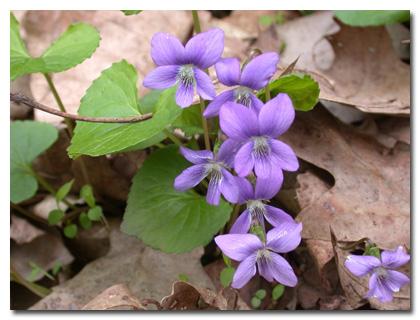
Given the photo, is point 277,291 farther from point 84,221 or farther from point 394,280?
point 84,221

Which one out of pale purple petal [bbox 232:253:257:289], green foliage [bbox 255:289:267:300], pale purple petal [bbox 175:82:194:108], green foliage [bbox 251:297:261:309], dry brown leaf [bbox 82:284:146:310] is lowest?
green foliage [bbox 251:297:261:309]

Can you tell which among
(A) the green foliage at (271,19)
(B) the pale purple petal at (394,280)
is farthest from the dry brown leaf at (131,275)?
(A) the green foliage at (271,19)

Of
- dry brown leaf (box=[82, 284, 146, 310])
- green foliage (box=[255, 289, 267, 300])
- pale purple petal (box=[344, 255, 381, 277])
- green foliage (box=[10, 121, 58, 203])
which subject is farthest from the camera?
green foliage (box=[10, 121, 58, 203])

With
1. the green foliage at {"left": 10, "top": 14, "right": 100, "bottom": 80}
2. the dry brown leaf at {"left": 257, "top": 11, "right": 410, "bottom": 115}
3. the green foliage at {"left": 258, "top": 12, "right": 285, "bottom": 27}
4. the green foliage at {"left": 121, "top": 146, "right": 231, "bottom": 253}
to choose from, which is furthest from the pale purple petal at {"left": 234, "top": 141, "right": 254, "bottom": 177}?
the green foliage at {"left": 258, "top": 12, "right": 285, "bottom": 27}

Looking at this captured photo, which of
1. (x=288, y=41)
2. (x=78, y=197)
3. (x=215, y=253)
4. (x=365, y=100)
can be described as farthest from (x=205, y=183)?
(x=288, y=41)

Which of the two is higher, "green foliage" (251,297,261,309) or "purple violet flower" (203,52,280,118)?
"purple violet flower" (203,52,280,118)

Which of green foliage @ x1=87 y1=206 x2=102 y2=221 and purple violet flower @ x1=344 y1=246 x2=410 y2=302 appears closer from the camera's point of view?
purple violet flower @ x1=344 y1=246 x2=410 y2=302

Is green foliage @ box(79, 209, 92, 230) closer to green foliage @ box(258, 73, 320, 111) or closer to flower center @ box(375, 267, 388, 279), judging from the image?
green foliage @ box(258, 73, 320, 111)

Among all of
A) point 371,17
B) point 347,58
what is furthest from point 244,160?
point 347,58

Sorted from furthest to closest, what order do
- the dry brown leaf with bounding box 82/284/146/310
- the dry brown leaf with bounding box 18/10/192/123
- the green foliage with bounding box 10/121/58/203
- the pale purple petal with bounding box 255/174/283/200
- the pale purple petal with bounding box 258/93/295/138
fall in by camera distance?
the dry brown leaf with bounding box 18/10/192/123 → the green foliage with bounding box 10/121/58/203 → the dry brown leaf with bounding box 82/284/146/310 → the pale purple petal with bounding box 255/174/283/200 → the pale purple petal with bounding box 258/93/295/138
